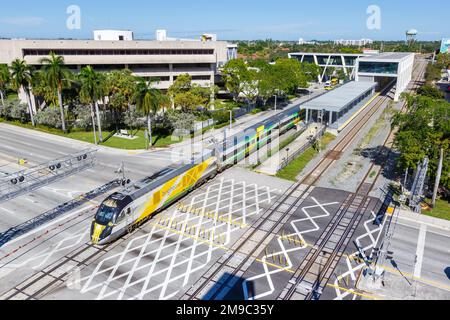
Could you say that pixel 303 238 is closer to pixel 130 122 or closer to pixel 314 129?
pixel 314 129

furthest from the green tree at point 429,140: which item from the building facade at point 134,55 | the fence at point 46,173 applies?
the building facade at point 134,55

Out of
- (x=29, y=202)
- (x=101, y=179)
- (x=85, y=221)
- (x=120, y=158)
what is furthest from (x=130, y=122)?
(x=85, y=221)

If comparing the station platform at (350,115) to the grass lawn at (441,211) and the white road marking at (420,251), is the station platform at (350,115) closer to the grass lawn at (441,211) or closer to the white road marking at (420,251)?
the grass lawn at (441,211)

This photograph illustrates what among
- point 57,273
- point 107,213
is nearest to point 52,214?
point 107,213

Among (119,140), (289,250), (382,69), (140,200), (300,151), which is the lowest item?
(289,250)

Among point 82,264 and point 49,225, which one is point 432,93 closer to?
point 49,225

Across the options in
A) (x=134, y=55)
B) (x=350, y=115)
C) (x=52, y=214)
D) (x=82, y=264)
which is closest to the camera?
(x=82, y=264)

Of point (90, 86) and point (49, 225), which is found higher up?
point (90, 86)
